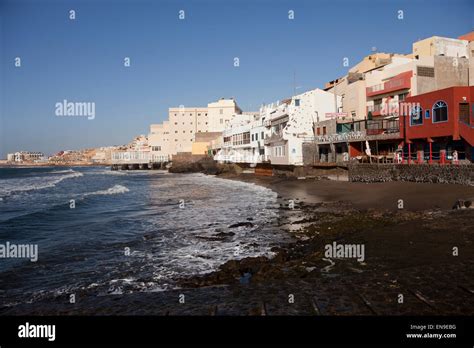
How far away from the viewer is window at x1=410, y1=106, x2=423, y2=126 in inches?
1165

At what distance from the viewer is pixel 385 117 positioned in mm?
38625

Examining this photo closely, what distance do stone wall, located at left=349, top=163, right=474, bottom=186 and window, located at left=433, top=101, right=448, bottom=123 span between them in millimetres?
4025

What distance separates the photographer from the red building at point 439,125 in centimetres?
2570

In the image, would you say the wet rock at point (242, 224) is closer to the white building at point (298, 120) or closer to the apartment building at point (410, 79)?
the apartment building at point (410, 79)

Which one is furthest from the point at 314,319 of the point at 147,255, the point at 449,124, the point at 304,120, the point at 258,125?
the point at 258,125

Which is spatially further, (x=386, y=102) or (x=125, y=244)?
(x=386, y=102)

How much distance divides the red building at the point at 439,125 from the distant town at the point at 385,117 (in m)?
0.06

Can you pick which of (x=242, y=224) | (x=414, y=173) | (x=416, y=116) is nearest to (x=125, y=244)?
(x=242, y=224)

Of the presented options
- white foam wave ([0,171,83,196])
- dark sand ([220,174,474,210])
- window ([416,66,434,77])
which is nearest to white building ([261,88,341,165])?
window ([416,66,434,77])

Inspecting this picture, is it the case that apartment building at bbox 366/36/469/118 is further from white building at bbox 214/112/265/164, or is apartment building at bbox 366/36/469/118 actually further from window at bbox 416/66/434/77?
white building at bbox 214/112/265/164

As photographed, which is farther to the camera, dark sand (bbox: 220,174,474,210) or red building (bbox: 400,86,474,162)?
red building (bbox: 400,86,474,162)

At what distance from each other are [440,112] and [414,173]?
5.05m

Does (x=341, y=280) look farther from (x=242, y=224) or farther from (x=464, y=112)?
(x=464, y=112)

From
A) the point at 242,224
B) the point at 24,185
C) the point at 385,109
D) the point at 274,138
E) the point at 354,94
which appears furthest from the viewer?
the point at 24,185
